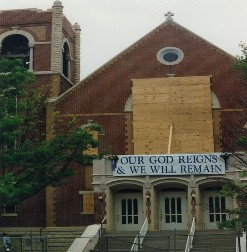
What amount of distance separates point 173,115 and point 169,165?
464 cm

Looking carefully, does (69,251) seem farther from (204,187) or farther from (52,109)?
(52,109)

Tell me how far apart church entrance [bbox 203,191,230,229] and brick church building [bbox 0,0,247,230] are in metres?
0.06

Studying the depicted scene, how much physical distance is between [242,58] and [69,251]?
1165 centimetres

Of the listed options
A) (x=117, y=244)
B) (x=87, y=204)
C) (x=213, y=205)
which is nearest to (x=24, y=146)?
(x=117, y=244)

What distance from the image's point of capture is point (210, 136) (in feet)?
131

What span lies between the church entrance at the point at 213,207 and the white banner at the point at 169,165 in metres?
1.95

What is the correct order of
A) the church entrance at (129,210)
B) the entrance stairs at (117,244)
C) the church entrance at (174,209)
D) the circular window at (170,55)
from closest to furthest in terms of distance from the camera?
the entrance stairs at (117,244)
the church entrance at (174,209)
the church entrance at (129,210)
the circular window at (170,55)

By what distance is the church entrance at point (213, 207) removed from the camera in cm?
3759

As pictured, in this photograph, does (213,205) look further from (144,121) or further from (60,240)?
(60,240)

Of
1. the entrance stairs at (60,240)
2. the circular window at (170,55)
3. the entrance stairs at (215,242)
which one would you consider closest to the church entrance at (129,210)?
the entrance stairs at (60,240)

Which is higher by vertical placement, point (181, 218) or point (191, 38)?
point (191, 38)

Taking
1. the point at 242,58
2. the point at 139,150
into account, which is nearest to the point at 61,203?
the point at 139,150

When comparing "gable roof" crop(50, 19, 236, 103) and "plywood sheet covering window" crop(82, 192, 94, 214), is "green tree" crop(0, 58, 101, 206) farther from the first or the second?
"gable roof" crop(50, 19, 236, 103)

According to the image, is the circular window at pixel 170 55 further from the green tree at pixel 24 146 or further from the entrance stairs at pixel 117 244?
the green tree at pixel 24 146
